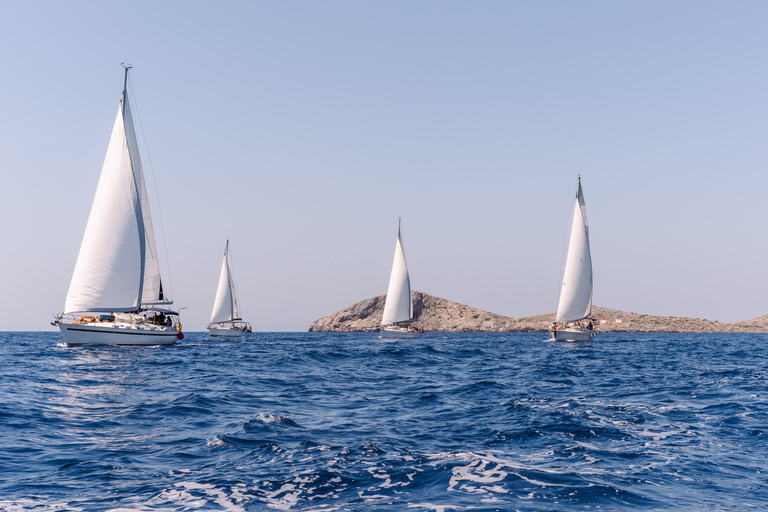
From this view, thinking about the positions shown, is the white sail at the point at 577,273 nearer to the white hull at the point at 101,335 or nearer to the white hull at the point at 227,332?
the white hull at the point at 101,335

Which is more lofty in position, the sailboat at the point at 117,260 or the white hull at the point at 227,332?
the sailboat at the point at 117,260

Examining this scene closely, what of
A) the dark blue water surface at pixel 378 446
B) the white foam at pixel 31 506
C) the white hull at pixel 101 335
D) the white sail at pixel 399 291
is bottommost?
the dark blue water surface at pixel 378 446

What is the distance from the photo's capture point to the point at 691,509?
8.49 meters

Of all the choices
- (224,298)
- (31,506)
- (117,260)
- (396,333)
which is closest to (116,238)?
(117,260)

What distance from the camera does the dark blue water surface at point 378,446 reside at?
29.6 feet

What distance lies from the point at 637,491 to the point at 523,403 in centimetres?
926

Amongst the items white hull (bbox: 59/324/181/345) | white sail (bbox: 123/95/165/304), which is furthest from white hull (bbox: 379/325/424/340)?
white hull (bbox: 59/324/181/345)

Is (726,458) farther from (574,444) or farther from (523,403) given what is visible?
(523,403)

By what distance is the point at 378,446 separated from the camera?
1230cm

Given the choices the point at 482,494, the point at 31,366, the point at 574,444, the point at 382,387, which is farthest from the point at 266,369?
the point at 482,494

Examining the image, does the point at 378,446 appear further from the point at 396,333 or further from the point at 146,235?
the point at 396,333

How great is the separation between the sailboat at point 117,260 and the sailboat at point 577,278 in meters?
49.0

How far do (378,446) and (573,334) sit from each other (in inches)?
2487

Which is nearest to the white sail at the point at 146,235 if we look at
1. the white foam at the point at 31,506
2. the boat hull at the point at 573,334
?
the white foam at the point at 31,506
